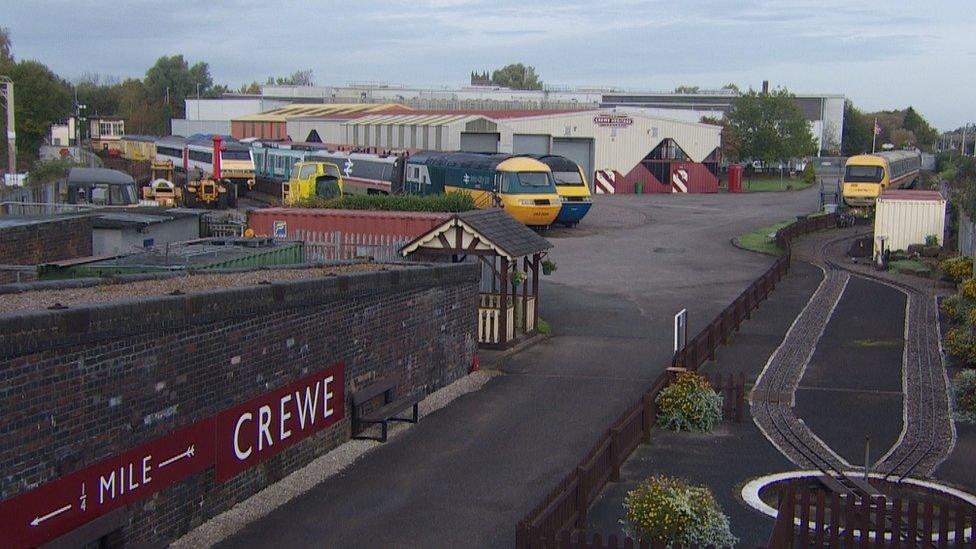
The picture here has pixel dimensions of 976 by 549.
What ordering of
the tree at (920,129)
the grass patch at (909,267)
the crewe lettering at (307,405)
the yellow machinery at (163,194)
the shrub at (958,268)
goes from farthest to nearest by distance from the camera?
the tree at (920,129), the yellow machinery at (163,194), the grass patch at (909,267), the shrub at (958,268), the crewe lettering at (307,405)

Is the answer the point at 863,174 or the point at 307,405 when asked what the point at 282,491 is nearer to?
the point at 307,405

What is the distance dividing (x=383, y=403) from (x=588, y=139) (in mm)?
54601

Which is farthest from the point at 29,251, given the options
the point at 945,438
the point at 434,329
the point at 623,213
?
the point at 623,213

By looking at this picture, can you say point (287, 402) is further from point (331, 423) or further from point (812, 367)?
point (812, 367)

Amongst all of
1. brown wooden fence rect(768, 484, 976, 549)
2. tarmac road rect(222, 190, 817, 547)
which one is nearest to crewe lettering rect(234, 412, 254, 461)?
tarmac road rect(222, 190, 817, 547)

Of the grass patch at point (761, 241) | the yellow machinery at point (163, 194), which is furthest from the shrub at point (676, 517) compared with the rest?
the yellow machinery at point (163, 194)

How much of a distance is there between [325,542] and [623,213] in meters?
46.5

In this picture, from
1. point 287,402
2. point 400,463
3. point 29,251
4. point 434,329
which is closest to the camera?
point 287,402

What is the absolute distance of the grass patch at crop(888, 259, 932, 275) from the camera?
35.5 m

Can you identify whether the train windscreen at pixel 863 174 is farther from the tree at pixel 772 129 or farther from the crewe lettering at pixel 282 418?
the crewe lettering at pixel 282 418

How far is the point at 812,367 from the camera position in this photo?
2252 cm

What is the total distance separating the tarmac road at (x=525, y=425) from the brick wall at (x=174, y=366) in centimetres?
99

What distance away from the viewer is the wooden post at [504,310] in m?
23.2

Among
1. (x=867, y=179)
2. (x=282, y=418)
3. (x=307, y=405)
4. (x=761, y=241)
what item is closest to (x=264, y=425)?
(x=282, y=418)
